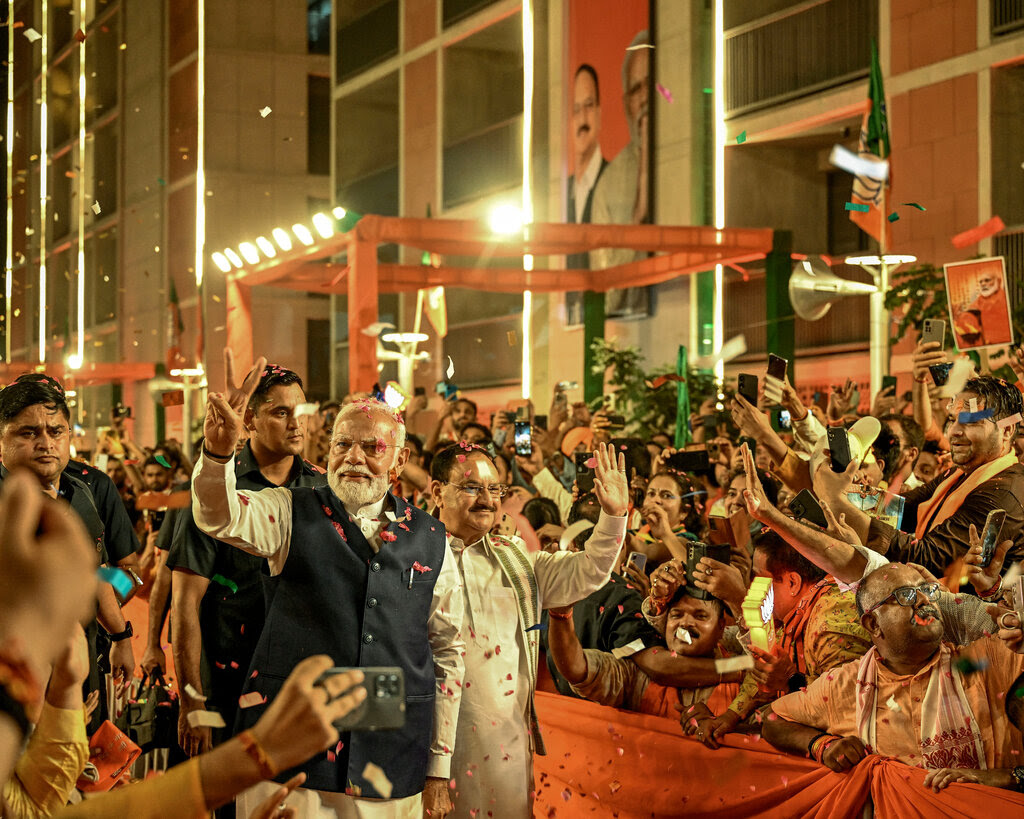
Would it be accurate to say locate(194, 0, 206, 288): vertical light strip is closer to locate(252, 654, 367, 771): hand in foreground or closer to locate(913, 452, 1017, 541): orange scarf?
locate(913, 452, 1017, 541): orange scarf

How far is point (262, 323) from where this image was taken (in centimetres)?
2714

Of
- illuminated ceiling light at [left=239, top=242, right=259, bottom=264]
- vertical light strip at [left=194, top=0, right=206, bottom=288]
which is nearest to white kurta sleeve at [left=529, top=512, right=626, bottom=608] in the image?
illuminated ceiling light at [left=239, top=242, right=259, bottom=264]

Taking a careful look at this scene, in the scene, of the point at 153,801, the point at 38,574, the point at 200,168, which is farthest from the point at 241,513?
the point at 200,168

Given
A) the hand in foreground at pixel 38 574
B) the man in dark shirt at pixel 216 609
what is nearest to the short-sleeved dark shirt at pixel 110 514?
the man in dark shirt at pixel 216 609

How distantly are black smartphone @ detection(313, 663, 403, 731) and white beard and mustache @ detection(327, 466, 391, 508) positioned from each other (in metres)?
1.74

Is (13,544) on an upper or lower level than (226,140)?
lower

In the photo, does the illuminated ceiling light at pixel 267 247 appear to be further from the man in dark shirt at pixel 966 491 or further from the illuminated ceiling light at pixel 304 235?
the man in dark shirt at pixel 966 491

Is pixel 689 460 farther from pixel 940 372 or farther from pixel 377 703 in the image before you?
pixel 377 703

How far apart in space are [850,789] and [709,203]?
12225 millimetres

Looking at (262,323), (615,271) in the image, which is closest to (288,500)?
(615,271)

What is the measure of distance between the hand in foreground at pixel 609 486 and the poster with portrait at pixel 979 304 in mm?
3338

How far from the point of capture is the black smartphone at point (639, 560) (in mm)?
5438

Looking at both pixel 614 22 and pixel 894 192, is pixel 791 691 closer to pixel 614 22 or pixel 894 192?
pixel 894 192

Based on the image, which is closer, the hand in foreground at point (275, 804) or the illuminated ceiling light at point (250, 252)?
the hand in foreground at point (275, 804)
